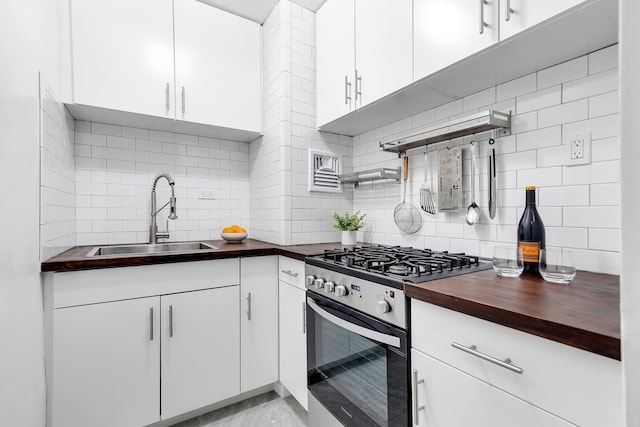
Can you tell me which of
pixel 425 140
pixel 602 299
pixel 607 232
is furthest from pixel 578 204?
pixel 425 140

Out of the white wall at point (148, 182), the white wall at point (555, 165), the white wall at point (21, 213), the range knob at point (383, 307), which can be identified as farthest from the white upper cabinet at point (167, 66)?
the range knob at point (383, 307)

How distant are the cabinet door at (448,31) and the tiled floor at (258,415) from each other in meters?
1.90

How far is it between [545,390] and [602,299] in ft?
1.04

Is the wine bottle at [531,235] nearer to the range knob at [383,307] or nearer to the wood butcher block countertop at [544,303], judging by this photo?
the wood butcher block countertop at [544,303]

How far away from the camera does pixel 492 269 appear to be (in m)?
1.22

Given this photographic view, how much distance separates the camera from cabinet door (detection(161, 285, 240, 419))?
1629 mm

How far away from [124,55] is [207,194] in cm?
102

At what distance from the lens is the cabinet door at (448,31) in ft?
3.72

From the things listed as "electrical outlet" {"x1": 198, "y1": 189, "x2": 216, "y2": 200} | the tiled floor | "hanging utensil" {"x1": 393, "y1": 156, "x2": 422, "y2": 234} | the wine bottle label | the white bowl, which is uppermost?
"electrical outlet" {"x1": 198, "y1": 189, "x2": 216, "y2": 200}

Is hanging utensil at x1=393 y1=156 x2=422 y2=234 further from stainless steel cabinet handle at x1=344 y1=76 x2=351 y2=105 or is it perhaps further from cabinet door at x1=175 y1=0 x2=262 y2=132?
cabinet door at x1=175 y1=0 x2=262 y2=132

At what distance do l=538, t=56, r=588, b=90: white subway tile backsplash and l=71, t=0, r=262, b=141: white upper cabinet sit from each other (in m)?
1.71

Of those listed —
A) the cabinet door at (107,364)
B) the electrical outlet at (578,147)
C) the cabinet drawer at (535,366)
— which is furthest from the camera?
the cabinet door at (107,364)

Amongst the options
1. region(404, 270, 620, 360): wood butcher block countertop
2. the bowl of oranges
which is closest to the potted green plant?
the bowl of oranges

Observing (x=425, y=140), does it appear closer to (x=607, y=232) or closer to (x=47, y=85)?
(x=607, y=232)
